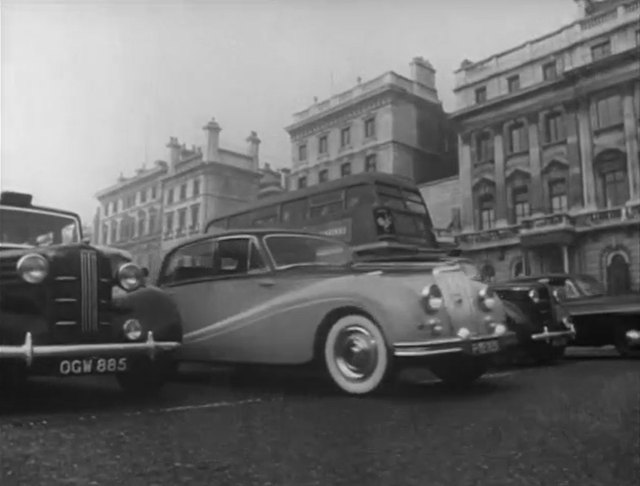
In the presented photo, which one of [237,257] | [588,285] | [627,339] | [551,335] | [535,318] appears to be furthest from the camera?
[627,339]

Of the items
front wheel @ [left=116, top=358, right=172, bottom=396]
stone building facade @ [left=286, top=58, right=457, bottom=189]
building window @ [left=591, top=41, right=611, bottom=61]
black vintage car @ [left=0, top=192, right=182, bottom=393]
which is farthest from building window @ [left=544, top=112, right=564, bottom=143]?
front wheel @ [left=116, top=358, right=172, bottom=396]

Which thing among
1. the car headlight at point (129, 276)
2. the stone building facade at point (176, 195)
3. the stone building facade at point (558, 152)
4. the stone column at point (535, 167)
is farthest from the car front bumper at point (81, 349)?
the stone column at point (535, 167)

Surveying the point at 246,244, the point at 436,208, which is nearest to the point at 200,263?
the point at 246,244

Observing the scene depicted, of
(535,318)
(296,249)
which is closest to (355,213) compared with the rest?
(296,249)

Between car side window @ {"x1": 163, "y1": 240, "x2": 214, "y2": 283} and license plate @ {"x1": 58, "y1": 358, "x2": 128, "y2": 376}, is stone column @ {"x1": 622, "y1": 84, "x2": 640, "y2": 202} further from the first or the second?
license plate @ {"x1": 58, "y1": 358, "x2": 128, "y2": 376}

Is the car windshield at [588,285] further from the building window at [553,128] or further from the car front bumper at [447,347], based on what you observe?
the car front bumper at [447,347]

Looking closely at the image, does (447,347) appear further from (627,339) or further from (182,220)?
(627,339)

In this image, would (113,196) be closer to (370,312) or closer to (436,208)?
(370,312)
